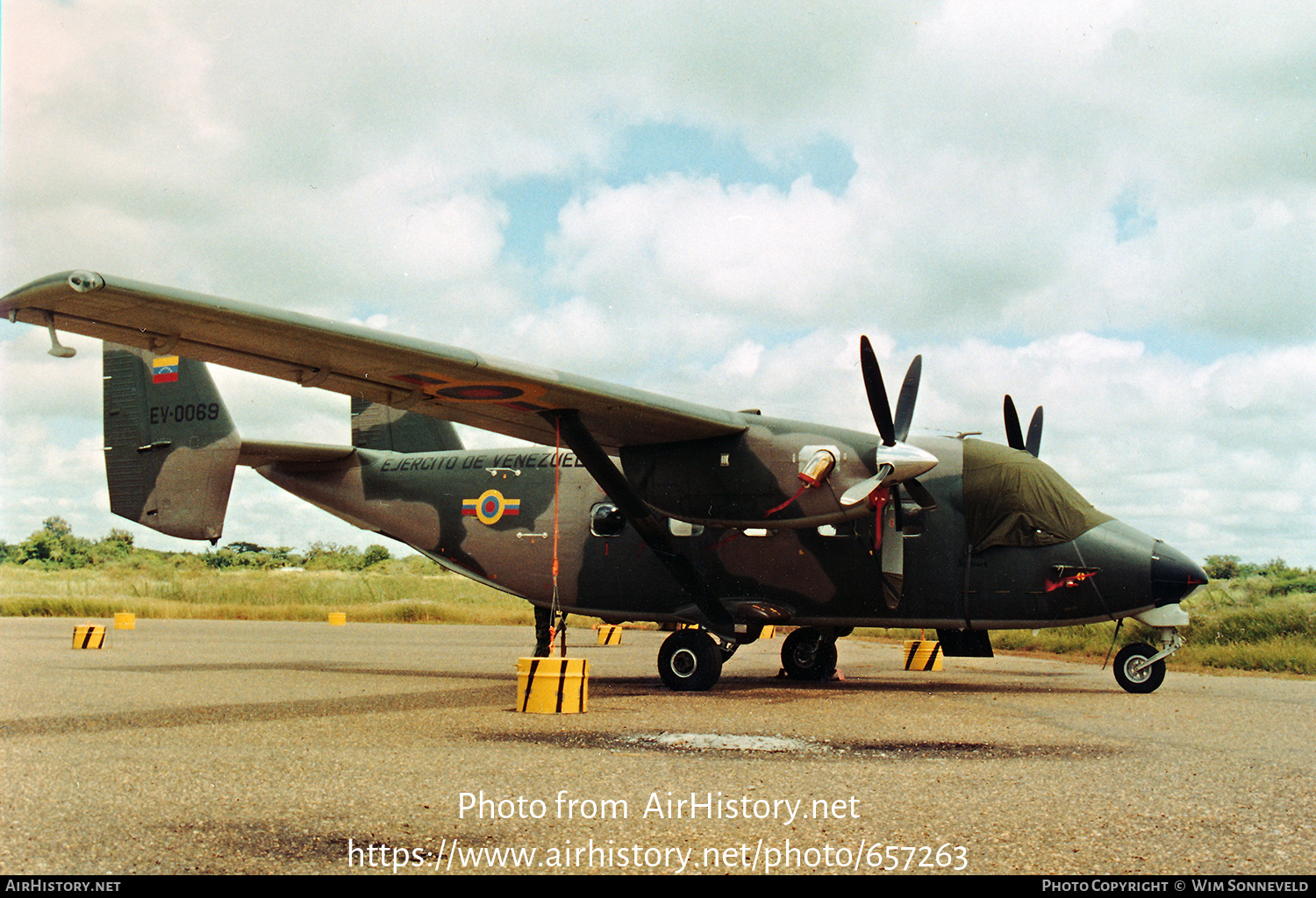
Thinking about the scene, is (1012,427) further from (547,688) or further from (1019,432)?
(547,688)

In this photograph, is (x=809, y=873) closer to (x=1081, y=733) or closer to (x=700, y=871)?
(x=700, y=871)

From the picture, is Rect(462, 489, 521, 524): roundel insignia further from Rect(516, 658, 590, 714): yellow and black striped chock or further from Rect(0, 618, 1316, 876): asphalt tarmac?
Rect(516, 658, 590, 714): yellow and black striped chock

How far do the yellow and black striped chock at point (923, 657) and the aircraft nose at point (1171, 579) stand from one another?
6.39 metres

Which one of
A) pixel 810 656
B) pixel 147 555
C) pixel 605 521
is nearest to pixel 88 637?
pixel 605 521

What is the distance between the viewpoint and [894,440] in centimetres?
1206

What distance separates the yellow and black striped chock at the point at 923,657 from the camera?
61.2ft

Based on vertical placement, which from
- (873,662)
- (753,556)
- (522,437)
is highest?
(522,437)

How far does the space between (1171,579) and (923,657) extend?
23.1 feet

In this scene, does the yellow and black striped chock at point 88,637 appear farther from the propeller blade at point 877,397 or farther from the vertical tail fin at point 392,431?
the propeller blade at point 877,397

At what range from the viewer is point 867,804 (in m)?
5.92

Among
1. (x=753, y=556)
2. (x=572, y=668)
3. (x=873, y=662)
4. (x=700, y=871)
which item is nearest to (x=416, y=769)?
(x=700, y=871)

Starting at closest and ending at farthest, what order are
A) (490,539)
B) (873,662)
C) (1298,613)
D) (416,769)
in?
(416,769) < (490,539) < (873,662) < (1298,613)

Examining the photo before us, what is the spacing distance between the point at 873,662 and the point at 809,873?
652 inches

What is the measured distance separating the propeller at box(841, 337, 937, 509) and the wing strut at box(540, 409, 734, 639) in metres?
2.67
